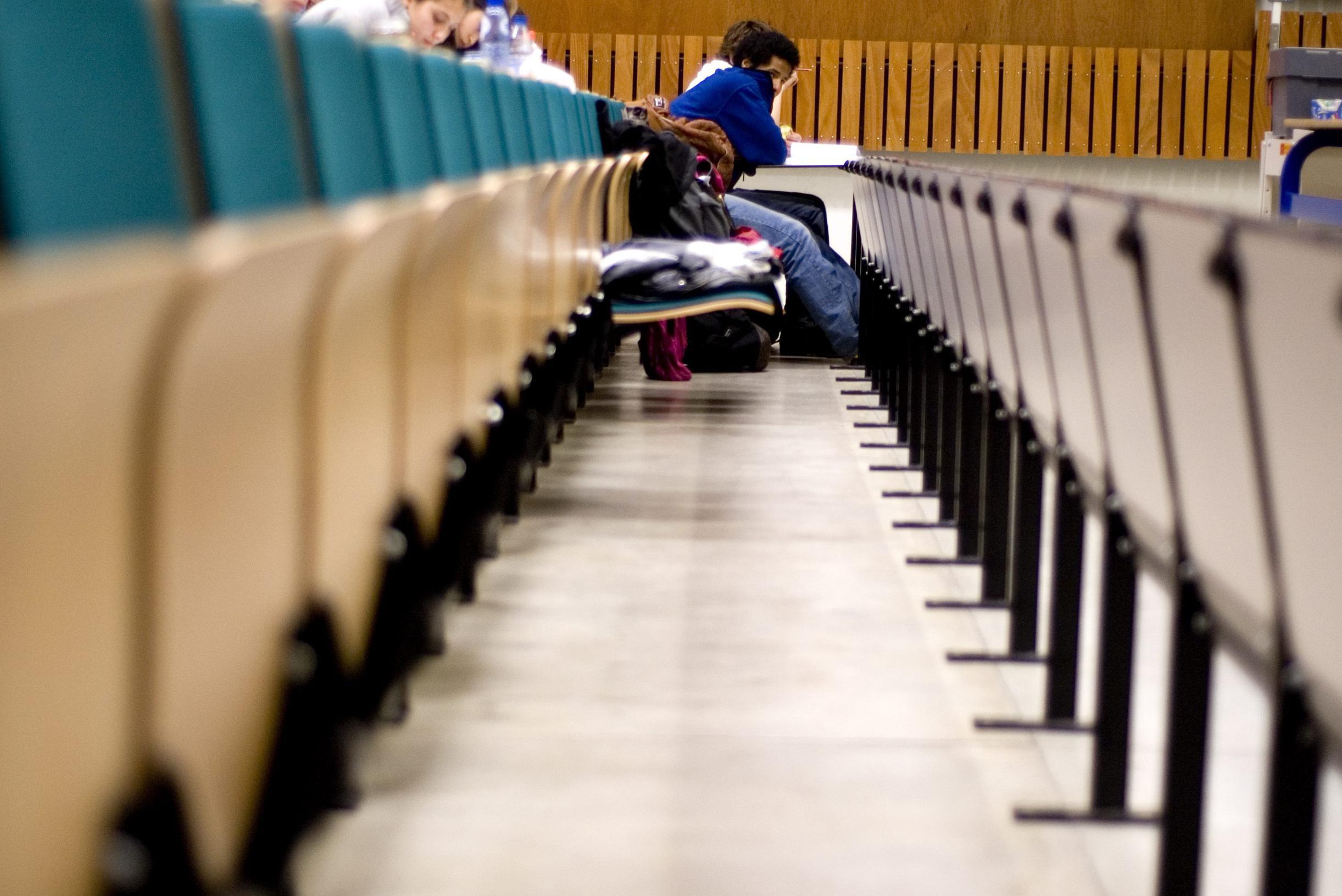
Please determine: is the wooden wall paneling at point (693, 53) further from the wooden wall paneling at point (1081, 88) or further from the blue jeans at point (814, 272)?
the blue jeans at point (814, 272)

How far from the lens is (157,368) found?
769mm

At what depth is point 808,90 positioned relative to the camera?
9719mm

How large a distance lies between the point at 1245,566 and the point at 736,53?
5.09 meters

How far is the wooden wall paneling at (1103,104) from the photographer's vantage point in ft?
32.3

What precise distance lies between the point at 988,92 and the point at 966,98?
0.15 m

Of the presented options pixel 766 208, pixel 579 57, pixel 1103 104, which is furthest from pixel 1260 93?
pixel 766 208

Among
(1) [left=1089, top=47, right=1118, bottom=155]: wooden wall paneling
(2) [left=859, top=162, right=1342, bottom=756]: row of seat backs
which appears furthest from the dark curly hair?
(1) [left=1089, top=47, right=1118, bottom=155]: wooden wall paneling

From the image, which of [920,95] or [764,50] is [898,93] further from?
[764,50]

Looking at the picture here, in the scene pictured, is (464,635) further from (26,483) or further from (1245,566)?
(26,483)

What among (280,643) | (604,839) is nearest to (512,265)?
(604,839)

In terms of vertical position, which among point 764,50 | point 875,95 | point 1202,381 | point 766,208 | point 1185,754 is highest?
point 764,50

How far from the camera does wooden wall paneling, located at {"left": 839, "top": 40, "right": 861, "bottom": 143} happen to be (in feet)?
31.9

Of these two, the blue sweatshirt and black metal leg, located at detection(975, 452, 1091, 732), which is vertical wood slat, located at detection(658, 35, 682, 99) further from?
black metal leg, located at detection(975, 452, 1091, 732)

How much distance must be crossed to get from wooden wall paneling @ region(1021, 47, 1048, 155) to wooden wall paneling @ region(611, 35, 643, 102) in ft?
7.96
